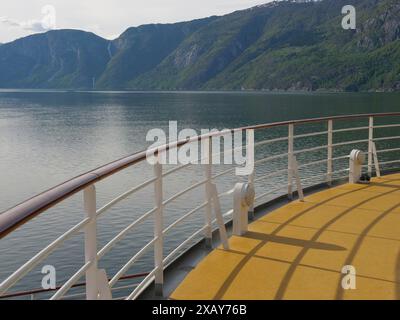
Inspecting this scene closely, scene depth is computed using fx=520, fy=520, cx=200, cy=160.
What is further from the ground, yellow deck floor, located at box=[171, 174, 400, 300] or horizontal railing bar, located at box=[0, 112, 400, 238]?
horizontal railing bar, located at box=[0, 112, 400, 238]

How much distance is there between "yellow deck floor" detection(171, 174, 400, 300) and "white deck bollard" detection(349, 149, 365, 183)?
4.48ft

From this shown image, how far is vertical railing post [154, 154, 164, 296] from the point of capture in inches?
142

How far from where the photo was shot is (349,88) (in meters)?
184

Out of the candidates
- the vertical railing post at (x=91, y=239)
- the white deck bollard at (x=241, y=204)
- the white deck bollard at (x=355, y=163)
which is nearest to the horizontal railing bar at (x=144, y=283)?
the vertical railing post at (x=91, y=239)

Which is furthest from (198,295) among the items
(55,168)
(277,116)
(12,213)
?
(277,116)

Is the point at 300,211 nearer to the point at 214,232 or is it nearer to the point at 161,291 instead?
the point at 214,232

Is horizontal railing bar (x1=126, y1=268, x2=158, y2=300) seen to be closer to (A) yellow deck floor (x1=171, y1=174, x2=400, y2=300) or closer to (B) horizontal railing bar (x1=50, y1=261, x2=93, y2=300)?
(A) yellow deck floor (x1=171, y1=174, x2=400, y2=300)

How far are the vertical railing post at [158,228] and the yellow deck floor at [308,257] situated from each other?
0.16 metres

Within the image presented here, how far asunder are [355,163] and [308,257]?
3854mm

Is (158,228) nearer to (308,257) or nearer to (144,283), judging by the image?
(144,283)

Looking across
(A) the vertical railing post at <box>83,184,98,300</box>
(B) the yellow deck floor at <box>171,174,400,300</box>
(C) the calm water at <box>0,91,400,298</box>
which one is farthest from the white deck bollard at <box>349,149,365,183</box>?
(C) the calm water at <box>0,91,400,298</box>

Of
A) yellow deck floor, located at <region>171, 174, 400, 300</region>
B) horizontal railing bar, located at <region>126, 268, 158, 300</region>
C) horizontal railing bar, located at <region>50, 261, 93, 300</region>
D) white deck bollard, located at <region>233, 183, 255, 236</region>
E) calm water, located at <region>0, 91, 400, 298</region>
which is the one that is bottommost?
calm water, located at <region>0, 91, 400, 298</region>

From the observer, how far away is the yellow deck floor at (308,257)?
12.3 feet
